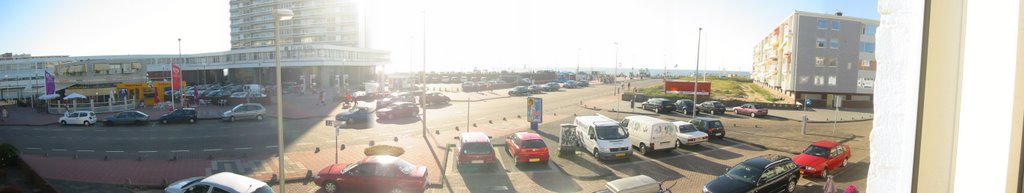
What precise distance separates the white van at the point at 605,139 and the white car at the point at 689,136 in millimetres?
2839

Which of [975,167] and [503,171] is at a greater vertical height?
[975,167]

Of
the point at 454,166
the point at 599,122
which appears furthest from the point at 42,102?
the point at 599,122

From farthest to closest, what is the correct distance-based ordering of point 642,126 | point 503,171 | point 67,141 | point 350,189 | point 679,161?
point 67,141 → point 642,126 → point 679,161 → point 503,171 → point 350,189

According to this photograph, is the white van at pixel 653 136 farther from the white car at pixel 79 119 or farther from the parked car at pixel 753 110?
the white car at pixel 79 119

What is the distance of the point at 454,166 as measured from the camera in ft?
52.5

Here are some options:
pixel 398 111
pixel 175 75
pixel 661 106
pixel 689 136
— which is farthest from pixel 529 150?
pixel 175 75

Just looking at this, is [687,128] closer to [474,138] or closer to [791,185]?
[791,185]

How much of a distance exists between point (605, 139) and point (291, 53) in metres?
62.8

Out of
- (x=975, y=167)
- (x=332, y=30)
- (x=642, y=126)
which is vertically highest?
(x=332, y=30)

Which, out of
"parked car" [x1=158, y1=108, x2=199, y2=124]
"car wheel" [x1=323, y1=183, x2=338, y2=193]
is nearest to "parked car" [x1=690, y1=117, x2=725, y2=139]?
"car wheel" [x1=323, y1=183, x2=338, y2=193]

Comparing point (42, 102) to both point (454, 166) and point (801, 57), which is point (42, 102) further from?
point (801, 57)

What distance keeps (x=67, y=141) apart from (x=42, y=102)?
22229 millimetres

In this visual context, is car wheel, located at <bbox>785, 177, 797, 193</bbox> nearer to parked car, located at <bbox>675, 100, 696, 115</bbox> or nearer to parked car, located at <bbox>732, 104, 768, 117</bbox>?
parked car, located at <bbox>732, 104, 768, 117</bbox>

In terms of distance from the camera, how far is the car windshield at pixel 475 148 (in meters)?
15.2
